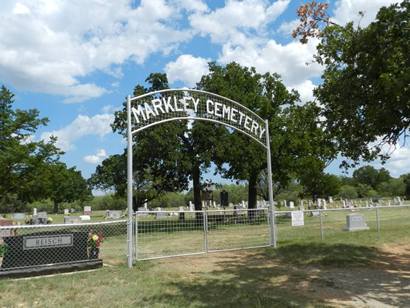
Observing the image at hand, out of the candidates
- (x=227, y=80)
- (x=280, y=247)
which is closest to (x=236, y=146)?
(x=227, y=80)

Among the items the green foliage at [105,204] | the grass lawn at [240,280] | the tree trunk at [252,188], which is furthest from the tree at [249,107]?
the green foliage at [105,204]

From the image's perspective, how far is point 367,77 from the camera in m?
10.5

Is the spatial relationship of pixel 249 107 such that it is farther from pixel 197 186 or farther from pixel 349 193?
pixel 349 193

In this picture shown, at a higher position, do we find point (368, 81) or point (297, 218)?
point (368, 81)

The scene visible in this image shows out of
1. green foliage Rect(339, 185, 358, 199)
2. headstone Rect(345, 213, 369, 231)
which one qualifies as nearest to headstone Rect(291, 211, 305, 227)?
headstone Rect(345, 213, 369, 231)

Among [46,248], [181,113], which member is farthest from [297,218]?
[46,248]

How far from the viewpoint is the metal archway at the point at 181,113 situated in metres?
12.8

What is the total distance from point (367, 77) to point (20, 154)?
2276cm

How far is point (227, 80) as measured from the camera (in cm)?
3447

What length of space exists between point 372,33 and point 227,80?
80.7 ft

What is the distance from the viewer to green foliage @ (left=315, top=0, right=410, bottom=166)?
9.41m

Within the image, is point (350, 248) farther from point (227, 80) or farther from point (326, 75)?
point (227, 80)

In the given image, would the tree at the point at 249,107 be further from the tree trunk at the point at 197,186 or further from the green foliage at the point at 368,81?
the green foliage at the point at 368,81

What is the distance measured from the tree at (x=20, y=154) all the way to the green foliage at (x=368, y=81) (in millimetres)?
20896
